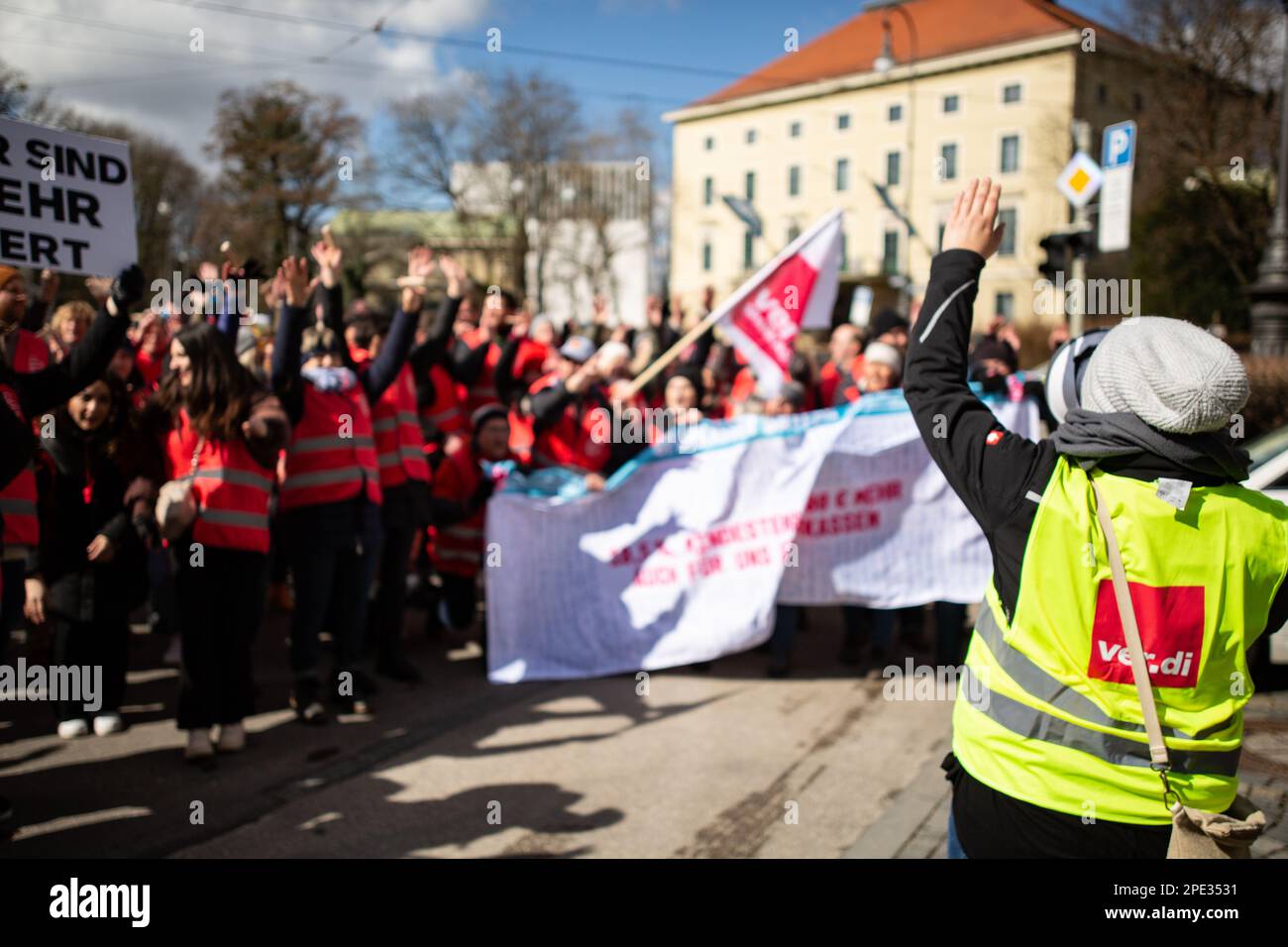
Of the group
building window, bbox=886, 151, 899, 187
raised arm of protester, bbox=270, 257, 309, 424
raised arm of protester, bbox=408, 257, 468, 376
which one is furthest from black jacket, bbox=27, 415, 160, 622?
building window, bbox=886, 151, 899, 187

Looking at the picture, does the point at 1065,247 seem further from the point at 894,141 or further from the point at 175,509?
the point at 894,141

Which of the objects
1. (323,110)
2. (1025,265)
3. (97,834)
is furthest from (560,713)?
(1025,265)

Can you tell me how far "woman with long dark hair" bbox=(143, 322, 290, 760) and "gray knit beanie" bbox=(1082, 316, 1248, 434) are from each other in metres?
3.80

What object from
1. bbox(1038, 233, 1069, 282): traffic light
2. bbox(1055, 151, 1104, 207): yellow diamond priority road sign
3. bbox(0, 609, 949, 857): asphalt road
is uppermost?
bbox(1055, 151, 1104, 207): yellow diamond priority road sign

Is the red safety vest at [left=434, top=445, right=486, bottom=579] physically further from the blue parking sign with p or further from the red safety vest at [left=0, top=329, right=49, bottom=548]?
the blue parking sign with p

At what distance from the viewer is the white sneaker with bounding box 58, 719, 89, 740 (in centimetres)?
538

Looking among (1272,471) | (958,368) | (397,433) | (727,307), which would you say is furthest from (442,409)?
(958,368)

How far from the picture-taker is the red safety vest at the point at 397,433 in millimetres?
6227

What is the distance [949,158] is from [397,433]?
57672 mm

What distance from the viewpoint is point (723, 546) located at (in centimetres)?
642

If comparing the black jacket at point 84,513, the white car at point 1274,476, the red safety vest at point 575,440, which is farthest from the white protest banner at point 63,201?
the white car at point 1274,476

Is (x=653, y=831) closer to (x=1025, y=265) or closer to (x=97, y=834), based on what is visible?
(x=97, y=834)

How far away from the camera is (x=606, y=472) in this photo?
279 inches

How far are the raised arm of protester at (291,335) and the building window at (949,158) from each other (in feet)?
187
